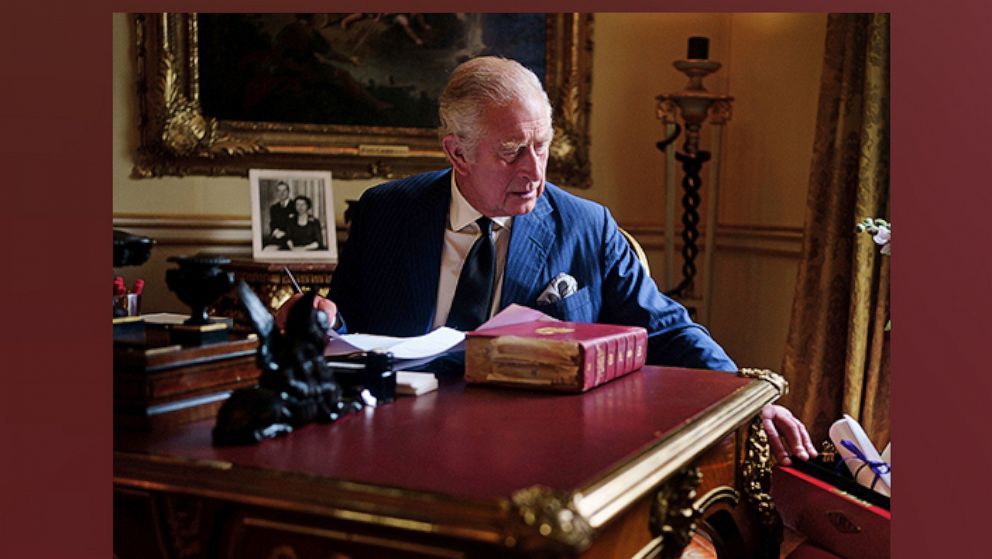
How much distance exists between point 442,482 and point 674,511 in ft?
1.65

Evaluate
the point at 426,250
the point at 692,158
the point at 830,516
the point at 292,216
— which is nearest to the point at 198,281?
the point at 426,250

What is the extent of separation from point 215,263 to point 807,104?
3.90m

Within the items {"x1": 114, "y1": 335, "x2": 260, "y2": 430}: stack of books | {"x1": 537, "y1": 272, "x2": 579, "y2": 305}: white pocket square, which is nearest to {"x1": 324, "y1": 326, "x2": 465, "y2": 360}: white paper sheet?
{"x1": 114, "y1": 335, "x2": 260, "y2": 430}: stack of books

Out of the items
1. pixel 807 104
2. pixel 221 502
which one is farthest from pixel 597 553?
pixel 807 104

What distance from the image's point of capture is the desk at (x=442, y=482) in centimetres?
114

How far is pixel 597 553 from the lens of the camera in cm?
135

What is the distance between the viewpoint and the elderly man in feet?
8.44

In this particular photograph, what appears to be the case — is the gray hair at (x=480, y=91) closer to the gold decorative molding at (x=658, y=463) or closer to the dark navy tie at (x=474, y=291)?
the dark navy tie at (x=474, y=291)

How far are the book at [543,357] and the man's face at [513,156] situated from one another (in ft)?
2.53

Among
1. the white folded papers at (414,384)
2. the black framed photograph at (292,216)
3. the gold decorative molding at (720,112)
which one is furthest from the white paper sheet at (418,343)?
the gold decorative molding at (720,112)

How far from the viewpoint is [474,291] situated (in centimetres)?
256

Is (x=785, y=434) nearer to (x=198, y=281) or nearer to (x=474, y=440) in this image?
(x=474, y=440)

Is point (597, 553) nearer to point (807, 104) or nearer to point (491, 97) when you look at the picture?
point (491, 97)

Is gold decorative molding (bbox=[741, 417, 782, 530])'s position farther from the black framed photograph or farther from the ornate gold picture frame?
the ornate gold picture frame
